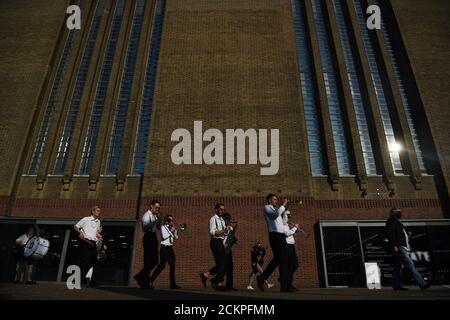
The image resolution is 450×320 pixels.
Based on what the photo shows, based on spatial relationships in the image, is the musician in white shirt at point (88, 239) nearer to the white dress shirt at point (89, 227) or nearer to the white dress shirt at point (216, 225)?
the white dress shirt at point (89, 227)

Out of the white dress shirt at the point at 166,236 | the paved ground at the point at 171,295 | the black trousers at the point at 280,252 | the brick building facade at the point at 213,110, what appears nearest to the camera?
the paved ground at the point at 171,295

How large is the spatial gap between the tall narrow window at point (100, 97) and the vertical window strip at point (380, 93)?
41.1 ft

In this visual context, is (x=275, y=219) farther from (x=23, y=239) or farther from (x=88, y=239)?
(x=23, y=239)

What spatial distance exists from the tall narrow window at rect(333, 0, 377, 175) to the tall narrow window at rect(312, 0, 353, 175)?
0.66 m

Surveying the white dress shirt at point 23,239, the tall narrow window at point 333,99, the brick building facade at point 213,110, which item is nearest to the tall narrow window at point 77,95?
the brick building facade at point 213,110

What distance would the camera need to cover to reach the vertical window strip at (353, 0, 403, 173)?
1542 cm

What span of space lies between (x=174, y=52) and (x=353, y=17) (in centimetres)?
935

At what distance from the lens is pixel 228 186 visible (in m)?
14.0

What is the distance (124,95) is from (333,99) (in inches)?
379

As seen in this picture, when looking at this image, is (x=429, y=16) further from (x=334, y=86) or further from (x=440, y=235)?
(x=440, y=235)

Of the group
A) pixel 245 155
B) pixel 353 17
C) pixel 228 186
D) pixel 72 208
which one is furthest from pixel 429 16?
pixel 72 208

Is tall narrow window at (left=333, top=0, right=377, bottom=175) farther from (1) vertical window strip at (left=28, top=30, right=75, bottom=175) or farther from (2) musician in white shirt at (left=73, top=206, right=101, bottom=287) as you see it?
(1) vertical window strip at (left=28, top=30, right=75, bottom=175)

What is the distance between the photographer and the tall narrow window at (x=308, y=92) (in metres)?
15.5

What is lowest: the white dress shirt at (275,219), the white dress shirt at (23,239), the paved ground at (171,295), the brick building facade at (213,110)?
the paved ground at (171,295)
